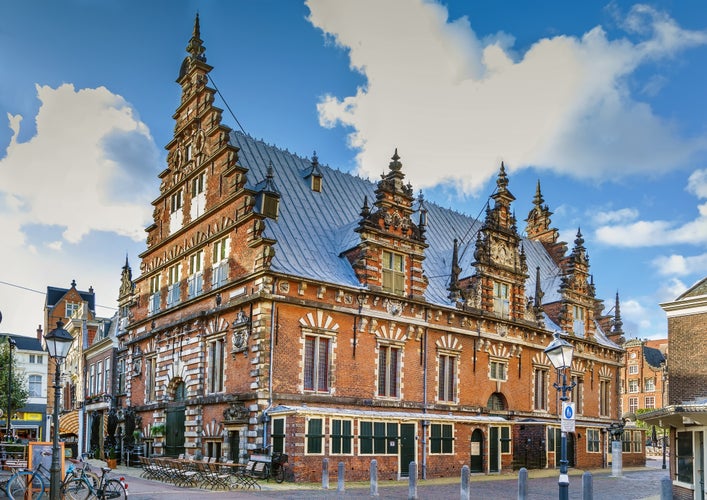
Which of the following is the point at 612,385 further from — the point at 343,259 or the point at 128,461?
the point at 128,461

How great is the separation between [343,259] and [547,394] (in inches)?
703

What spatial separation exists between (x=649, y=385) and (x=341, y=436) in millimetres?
93008

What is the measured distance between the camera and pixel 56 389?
18672 mm

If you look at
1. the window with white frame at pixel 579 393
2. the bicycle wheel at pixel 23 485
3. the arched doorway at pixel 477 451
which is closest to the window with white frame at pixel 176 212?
the arched doorway at pixel 477 451

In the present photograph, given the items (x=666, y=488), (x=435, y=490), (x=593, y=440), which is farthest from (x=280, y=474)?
(x=593, y=440)

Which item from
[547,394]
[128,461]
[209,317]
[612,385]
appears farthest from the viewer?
[612,385]

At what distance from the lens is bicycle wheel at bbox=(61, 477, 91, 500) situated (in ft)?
60.7

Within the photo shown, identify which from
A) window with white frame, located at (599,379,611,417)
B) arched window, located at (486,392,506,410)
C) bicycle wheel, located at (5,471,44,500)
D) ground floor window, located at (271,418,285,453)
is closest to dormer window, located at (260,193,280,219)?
ground floor window, located at (271,418,285,453)

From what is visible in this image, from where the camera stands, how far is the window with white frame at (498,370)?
135ft

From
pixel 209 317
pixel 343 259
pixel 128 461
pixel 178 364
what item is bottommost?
pixel 128 461

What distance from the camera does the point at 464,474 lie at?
22.2 meters

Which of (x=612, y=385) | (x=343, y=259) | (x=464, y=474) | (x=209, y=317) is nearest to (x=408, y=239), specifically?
(x=343, y=259)

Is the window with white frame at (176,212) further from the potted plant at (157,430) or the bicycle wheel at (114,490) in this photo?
the bicycle wheel at (114,490)

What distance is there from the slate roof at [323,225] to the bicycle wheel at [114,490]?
14.1 meters
